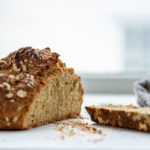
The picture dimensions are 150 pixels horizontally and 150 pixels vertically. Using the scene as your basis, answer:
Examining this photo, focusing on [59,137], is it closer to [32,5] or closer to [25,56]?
[25,56]

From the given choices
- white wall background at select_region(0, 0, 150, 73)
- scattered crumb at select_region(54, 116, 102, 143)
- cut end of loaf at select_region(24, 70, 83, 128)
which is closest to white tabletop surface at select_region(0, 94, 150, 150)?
scattered crumb at select_region(54, 116, 102, 143)

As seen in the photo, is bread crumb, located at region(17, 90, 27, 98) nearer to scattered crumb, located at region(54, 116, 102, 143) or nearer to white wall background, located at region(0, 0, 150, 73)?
scattered crumb, located at region(54, 116, 102, 143)

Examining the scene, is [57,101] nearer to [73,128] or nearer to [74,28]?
[73,128]

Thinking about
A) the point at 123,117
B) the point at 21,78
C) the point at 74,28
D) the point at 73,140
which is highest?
the point at 74,28

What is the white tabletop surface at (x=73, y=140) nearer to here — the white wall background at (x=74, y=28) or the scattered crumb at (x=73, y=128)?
the scattered crumb at (x=73, y=128)

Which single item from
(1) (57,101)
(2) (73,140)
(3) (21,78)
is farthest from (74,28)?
(2) (73,140)

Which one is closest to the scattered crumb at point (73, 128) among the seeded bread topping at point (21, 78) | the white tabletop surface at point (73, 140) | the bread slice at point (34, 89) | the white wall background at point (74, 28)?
the white tabletop surface at point (73, 140)
